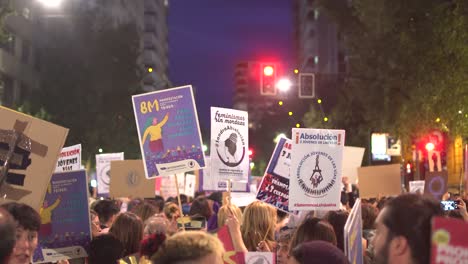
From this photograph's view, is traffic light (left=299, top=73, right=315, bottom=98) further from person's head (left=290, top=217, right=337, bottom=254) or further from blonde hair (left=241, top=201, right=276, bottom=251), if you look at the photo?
person's head (left=290, top=217, right=337, bottom=254)

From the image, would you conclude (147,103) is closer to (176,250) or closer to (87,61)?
(176,250)

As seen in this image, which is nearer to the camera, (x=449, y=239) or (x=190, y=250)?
(x=449, y=239)

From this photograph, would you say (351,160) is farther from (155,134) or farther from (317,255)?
(317,255)

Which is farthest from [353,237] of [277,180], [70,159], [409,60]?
[409,60]

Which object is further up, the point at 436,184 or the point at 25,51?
the point at 25,51

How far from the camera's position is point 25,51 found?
50.0 meters

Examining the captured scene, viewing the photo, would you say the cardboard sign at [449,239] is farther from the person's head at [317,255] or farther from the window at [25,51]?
the window at [25,51]

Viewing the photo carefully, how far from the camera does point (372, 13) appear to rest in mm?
27828

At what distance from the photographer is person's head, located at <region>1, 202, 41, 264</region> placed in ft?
16.3

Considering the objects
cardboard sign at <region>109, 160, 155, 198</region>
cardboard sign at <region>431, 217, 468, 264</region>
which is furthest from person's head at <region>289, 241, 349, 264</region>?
cardboard sign at <region>109, 160, 155, 198</region>

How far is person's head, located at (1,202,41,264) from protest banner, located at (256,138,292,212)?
434 cm

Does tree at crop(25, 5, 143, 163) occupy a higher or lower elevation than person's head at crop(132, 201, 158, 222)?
higher

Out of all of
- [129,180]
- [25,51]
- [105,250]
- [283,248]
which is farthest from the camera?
[25,51]

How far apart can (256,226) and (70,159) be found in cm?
433
